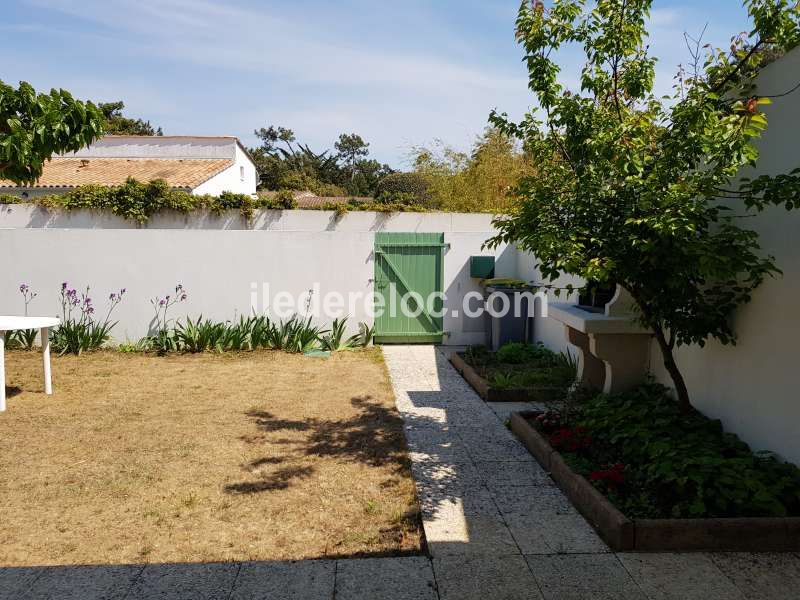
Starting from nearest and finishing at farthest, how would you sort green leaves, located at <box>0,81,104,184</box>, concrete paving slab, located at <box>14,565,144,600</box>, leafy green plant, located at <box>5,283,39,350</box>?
1. concrete paving slab, located at <box>14,565,144,600</box>
2. green leaves, located at <box>0,81,104,184</box>
3. leafy green plant, located at <box>5,283,39,350</box>

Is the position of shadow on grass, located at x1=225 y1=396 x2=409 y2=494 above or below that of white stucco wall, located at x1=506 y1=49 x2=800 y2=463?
below

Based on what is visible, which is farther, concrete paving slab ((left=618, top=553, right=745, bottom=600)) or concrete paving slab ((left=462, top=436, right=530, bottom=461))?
concrete paving slab ((left=462, top=436, right=530, bottom=461))

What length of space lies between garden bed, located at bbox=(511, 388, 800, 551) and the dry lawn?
3.55ft

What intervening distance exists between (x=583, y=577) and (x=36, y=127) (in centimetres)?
485

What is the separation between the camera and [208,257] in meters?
9.31

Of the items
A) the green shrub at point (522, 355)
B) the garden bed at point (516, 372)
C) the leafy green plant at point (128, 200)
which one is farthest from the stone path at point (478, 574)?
the leafy green plant at point (128, 200)

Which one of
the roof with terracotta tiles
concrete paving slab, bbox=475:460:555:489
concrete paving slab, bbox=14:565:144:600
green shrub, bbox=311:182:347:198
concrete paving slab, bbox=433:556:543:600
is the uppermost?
green shrub, bbox=311:182:347:198

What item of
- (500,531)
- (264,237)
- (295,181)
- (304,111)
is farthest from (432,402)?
(295,181)

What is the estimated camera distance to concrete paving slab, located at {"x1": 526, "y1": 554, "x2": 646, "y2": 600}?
8.62 ft

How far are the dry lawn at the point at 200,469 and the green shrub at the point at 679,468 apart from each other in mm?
1308

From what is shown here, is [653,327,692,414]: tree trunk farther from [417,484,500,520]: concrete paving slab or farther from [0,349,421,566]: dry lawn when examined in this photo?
[0,349,421,566]: dry lawn

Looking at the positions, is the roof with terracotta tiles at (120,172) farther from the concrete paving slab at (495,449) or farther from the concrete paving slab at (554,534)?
the concrete paving slab at (554,534)

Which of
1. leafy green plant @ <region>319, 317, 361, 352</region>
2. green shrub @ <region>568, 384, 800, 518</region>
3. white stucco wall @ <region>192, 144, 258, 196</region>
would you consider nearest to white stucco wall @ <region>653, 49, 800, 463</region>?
green shrub @ <region>568, 384, 800, 518</region>
